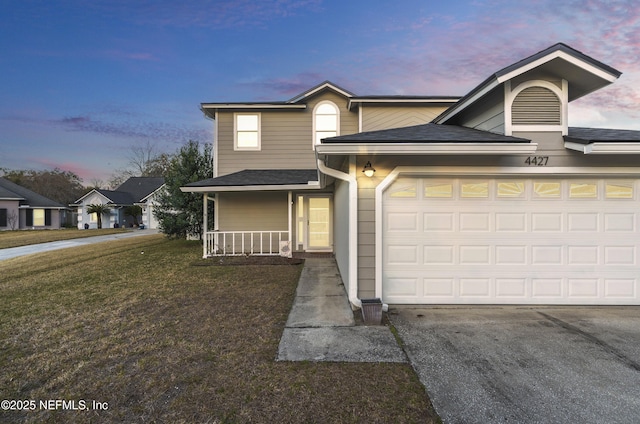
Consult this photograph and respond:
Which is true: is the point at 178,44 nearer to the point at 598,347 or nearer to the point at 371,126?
the point at 371,126

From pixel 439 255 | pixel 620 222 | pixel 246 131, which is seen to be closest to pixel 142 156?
pixel 246 131

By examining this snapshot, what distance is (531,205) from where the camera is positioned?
4.59 meters

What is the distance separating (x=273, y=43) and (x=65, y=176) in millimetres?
39013

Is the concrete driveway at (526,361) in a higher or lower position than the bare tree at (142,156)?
lower

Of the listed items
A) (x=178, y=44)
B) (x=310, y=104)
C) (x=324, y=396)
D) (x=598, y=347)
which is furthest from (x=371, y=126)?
(x=178, y=44)

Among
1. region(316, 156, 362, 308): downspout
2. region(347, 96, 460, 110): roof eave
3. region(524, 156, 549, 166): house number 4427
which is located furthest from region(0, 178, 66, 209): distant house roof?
region(524, 156, 549, 166): house number 4427

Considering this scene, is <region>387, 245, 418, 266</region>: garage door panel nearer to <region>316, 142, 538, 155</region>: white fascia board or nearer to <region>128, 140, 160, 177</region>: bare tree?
<region>316, 142, 538, 155</region>: white fascia board

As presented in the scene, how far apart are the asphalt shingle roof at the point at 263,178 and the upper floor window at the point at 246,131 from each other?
98cm

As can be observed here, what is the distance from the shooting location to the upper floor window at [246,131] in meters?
10.4

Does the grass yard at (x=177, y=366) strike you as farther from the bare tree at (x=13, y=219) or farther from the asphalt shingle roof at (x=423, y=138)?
the bare tree at (x=13, y=219)

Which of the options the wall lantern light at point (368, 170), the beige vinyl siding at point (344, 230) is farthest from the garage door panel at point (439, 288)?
the wall lantern light at point (368, 170)

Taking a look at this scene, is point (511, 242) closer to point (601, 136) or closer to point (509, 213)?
point (509, 213)

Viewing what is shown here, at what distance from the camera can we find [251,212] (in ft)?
33.7

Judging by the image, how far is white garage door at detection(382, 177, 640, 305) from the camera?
4.56m
